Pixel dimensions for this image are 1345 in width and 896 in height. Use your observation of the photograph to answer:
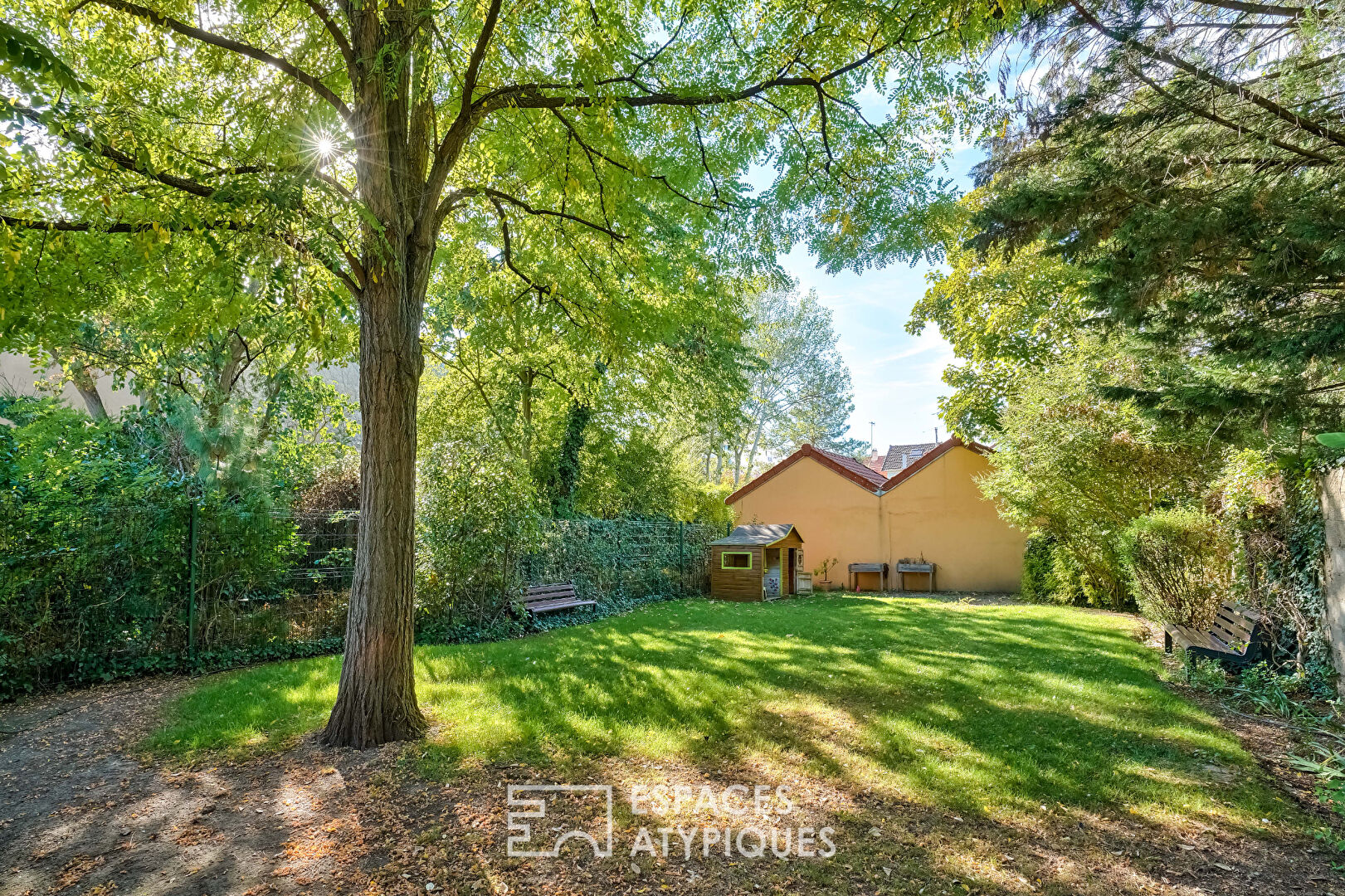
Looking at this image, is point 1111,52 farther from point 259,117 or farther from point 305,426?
point 305,426

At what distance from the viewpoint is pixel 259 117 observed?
185 inches

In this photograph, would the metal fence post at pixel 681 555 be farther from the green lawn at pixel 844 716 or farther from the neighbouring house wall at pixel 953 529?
the green lawn at pixel 844 716

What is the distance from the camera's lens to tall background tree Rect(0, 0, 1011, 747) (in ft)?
13.1

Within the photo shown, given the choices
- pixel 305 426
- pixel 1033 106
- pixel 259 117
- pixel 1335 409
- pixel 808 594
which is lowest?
pixel 808 594

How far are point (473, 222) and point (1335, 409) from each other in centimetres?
828

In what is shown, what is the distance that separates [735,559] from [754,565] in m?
0.59

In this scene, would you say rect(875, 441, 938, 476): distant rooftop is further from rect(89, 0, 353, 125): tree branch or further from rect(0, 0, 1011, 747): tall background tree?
rect(89, 0, 353, 125): tree branch

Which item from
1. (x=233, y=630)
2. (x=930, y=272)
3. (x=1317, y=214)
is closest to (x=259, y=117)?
(x=233, y=630)

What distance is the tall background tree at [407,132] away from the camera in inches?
157

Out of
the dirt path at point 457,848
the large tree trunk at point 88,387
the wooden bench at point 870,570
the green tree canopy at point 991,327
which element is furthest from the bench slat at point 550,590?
the green tree canopy at point 991,327

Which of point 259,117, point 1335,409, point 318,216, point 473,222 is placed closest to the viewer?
point 318,216

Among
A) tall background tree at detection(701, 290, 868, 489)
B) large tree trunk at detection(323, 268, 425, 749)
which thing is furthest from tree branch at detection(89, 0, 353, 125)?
tall background tree at detection(701, 290, 868, 489)
